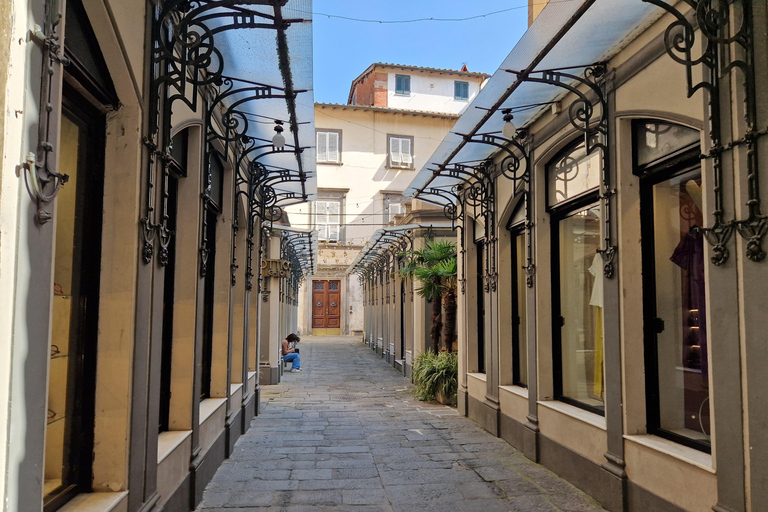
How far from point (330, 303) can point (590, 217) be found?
29.2m

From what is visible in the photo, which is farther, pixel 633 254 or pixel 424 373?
pixel 424 373

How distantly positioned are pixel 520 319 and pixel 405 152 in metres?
22.6

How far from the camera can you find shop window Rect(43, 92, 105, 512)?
3160 millimetres

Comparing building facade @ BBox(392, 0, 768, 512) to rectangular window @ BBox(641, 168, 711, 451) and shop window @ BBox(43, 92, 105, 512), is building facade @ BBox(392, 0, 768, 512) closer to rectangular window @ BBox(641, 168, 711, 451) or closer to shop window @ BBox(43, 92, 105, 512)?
rectangular window @ BBox(641, 168, 711, 451)

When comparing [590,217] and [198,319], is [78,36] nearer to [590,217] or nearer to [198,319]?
[198,319]

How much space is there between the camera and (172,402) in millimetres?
5070

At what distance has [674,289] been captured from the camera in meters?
4.74

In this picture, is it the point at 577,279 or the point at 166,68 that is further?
the point at 577,279

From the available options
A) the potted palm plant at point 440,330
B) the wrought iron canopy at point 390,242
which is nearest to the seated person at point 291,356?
the wrought iron canopy at point 390,242

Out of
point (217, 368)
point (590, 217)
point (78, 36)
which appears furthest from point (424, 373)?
point (78, 36)

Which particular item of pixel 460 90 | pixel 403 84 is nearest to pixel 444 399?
pixel 403 84

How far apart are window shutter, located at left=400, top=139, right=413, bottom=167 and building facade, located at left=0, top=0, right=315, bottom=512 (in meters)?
22.9

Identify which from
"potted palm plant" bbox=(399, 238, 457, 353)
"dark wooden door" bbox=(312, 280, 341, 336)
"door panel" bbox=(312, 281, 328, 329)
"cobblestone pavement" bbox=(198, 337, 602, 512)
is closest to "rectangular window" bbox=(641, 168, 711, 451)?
"cobblestone pavement" bbox=(198, 337, 602, 512)

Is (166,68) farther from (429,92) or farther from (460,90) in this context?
(460,90)
